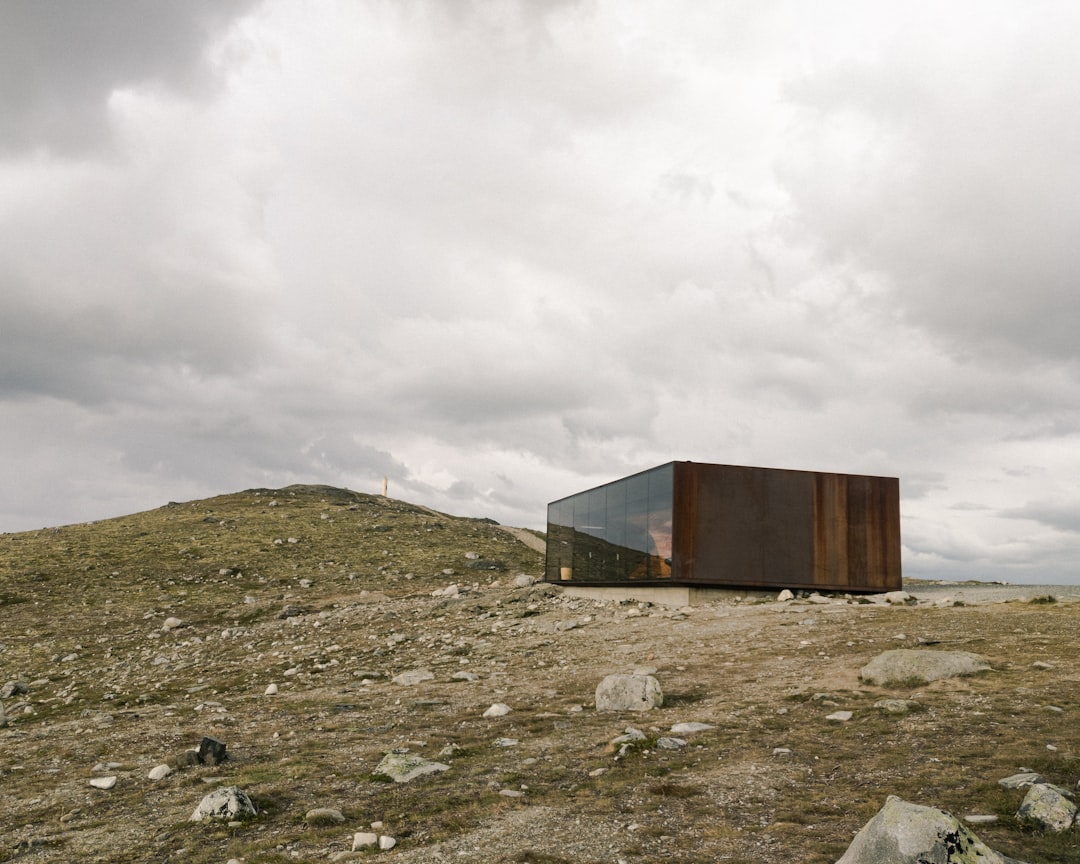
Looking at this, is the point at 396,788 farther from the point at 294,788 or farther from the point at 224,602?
the point at 224,602

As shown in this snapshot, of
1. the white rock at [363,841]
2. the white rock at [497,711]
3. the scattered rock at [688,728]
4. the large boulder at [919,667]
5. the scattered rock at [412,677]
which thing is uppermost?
the large boulder at [919,667]

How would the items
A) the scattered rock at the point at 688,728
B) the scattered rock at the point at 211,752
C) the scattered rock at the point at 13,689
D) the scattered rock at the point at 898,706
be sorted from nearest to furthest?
the scattered rock at the point at 211,752, the scattered rock at the point at 688,728, the scattered rock at the point at 898,706, the scattered rock at the point at 13,689

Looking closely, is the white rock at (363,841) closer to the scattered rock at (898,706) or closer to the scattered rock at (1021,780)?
the scattered rock at (1021,780)

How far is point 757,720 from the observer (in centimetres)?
1130

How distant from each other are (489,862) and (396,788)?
106 inches

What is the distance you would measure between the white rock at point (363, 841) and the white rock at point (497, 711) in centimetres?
553

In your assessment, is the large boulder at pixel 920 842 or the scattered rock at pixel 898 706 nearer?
the large boulder at pixel 920 842

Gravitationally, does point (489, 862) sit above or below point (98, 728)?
above

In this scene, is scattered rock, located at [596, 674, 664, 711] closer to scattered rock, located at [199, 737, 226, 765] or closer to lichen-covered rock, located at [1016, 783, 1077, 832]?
scattered rock, located at [199, 737, 226, 765]

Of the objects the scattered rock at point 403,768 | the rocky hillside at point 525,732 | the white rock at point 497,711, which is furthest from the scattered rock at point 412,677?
the scattered rock at point 403,768

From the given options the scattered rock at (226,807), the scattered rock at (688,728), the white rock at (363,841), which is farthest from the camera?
the scattered rock at (688,728)

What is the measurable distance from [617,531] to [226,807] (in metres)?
24.6

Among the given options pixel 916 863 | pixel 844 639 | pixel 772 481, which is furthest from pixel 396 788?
pixel 772 481

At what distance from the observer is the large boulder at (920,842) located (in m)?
5.38
